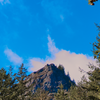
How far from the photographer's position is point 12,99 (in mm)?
15336

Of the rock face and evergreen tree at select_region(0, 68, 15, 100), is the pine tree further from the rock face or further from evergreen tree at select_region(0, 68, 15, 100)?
the rock face

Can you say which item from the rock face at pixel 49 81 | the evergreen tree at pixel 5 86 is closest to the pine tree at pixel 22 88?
the evergreen tree at pixel 5 86

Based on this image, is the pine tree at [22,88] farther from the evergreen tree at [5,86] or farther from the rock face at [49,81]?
the rock face at [49,81]

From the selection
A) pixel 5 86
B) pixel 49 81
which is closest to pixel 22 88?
pixel 5 86

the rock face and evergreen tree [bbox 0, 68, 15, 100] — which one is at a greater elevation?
the rock face

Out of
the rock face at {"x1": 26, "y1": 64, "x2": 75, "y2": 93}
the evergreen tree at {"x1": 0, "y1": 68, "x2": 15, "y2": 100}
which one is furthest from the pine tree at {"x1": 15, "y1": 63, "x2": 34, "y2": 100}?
the rock face at {"x1": 26, "y1": 64, "x2": 75, "y2": 93}

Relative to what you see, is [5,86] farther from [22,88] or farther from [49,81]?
[49,81]

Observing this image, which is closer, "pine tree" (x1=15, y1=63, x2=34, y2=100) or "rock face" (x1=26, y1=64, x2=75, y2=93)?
"pine tree" (x1=15, y1=63, x2=34, y2=100)

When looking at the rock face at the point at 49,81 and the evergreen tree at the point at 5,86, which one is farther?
the rock face at the point at 49,81

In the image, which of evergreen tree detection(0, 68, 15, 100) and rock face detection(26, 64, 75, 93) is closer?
evergreen tree detection(0, 68, 15, 100)

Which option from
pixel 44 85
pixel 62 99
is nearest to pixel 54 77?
pixel 44 85

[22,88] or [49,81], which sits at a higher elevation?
[49,81]

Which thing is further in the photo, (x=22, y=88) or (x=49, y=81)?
(x=49, y=81)

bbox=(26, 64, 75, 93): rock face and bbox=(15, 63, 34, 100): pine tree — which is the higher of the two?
bbox=(26, 64, 75, 93): rock face
